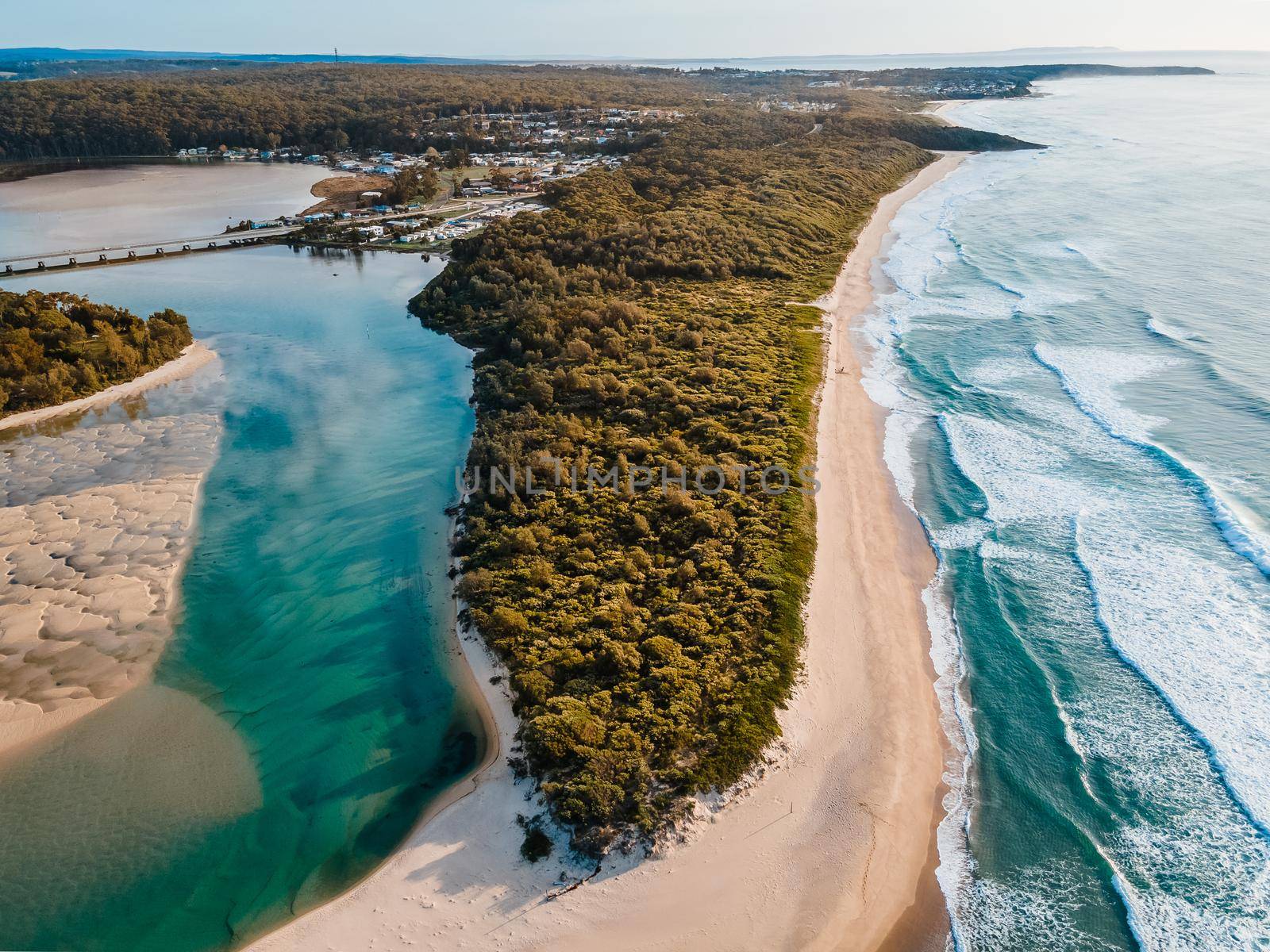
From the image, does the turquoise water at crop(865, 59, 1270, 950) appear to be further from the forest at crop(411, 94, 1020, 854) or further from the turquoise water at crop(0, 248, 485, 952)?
the turquoise water at crop(0, 248, 485, 952)

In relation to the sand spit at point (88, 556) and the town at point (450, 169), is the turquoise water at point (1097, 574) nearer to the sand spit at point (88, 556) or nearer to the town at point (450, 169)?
the sand spit at point (88, 556)

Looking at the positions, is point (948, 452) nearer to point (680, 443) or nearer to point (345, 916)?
point (680, 443)

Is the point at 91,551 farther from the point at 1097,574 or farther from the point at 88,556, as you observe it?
the point at 1097,574

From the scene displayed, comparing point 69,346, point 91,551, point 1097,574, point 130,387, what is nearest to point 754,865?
point 1097,574

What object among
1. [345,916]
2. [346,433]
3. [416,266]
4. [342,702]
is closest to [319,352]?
[346,433]

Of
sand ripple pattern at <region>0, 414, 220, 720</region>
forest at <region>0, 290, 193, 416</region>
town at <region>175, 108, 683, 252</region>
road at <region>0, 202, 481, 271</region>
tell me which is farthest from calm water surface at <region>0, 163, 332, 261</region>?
sand ripple pattern at <region>0, 414, 220, 720</region>

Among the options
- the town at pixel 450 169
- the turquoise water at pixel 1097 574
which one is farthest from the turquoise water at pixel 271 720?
the town at pixel 450 169
